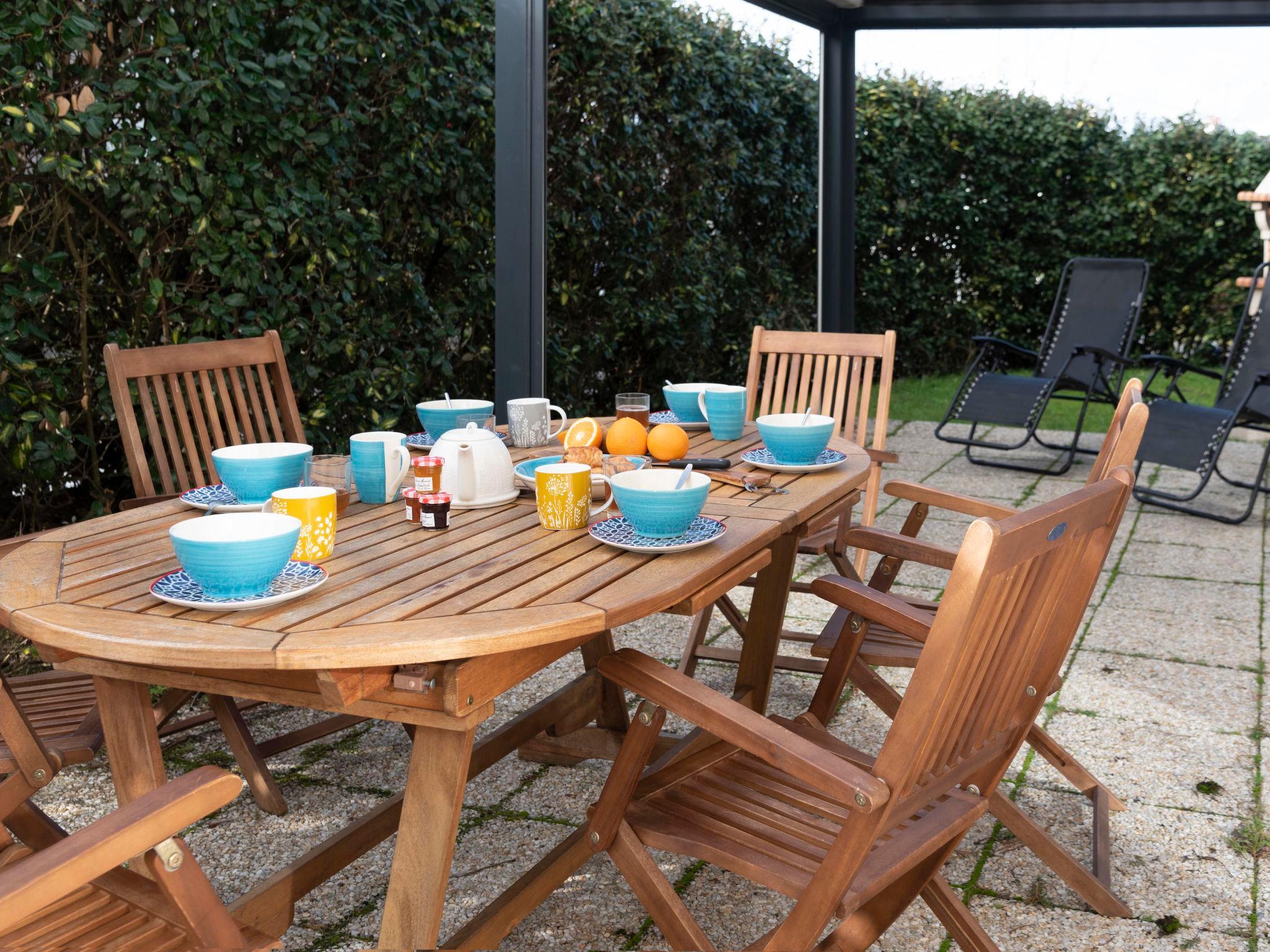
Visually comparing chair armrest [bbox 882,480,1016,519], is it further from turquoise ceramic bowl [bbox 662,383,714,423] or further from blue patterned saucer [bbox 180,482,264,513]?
blue patterned saucer [bbox 180,482,264,513]

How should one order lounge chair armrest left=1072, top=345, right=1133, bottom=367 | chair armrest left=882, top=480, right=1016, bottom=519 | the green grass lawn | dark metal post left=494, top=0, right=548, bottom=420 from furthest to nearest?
1. the green grass lawn
2. lounge chair armrest left=1072, top=345, right=1133, bottom=367
3. dark metal post left=494, top=0, right=548, bottom=420
4. chair armrest left=882, top=480, right=1016, bottom=519

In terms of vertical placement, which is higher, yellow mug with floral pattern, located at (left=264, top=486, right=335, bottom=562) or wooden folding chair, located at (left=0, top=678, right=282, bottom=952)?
yellow mug with floral pattern, located at (left=264, top=486, right=335, bottom=562)

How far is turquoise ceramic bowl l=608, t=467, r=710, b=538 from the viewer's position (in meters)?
1.88

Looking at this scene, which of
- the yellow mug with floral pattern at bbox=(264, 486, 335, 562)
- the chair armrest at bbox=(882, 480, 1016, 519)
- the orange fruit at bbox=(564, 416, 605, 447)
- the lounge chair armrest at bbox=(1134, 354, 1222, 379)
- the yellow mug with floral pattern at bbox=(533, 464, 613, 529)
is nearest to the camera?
the yellow mug with floral pattern at bbox=(264, 486, 335, 562)

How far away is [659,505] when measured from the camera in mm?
1884


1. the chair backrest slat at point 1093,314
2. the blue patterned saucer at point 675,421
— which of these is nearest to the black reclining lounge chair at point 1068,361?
the chair backrest slat at point 1093,314

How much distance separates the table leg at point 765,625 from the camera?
8.89 feet

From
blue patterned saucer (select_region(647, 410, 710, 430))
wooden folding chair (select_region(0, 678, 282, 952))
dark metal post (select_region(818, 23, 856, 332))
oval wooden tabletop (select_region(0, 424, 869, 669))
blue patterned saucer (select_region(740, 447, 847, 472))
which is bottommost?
wooden folding chair (select_region(0, 678, 282, 952))

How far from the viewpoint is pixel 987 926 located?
218cm

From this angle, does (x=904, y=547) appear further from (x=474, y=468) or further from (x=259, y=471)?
(x=259, y=471)

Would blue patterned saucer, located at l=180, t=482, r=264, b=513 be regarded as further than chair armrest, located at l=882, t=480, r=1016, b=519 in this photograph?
No

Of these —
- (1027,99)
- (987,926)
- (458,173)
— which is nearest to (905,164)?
(1027,99)

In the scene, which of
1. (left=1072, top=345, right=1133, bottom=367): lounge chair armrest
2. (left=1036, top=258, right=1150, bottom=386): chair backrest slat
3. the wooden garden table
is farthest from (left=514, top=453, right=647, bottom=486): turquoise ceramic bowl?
(left=1036, top=258, right=1150, bottom=386): chair backrest slat

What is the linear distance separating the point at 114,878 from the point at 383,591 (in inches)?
19.9
